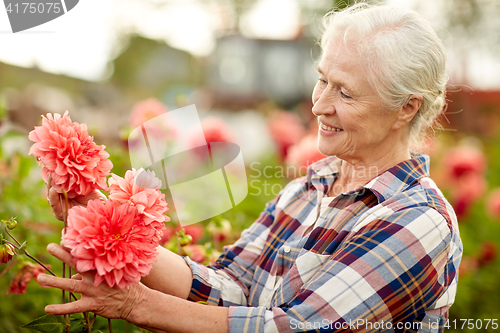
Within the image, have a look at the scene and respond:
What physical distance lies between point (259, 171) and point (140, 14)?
6522mm

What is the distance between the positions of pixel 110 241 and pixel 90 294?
0.66ft

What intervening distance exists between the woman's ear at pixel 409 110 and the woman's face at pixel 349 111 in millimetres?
24

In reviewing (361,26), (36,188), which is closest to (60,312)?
(361,26)

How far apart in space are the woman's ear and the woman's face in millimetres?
24

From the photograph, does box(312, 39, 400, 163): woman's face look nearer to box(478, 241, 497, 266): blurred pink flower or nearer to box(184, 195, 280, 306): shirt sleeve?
box(184, 195, 280, 306): shirt sleeve

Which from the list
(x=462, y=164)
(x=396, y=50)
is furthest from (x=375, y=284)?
(x=462, y=164)

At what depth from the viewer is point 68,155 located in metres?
0.91

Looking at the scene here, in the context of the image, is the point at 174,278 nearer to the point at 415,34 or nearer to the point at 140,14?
the point at 415,34

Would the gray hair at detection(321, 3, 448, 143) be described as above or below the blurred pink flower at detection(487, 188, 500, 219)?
above

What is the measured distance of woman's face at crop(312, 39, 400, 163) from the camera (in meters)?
1.29

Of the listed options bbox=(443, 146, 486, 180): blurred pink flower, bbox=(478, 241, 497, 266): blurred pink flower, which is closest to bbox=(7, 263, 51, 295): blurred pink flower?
bbox=(478, 241, 497, 266): blurred pink flower

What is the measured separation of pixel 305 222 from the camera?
1.43 metres

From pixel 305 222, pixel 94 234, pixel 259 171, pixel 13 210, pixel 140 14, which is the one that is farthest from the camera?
pixel 140 14

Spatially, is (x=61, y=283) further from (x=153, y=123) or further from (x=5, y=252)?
(x=153, y=123)
